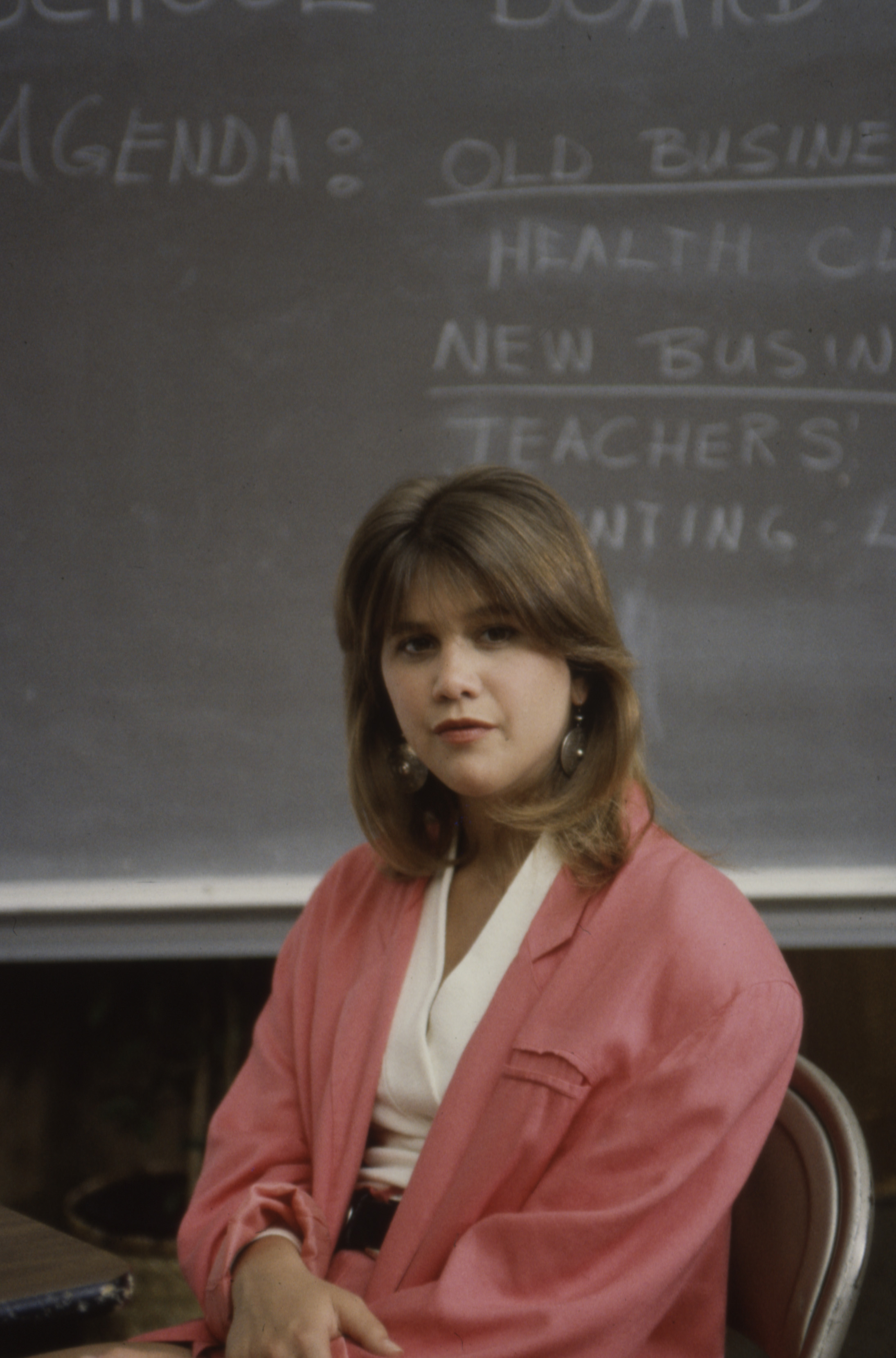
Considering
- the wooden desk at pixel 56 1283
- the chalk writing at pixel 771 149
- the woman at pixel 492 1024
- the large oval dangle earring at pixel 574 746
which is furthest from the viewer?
the chalk writing at pixel 771 149

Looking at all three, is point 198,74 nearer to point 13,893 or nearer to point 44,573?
point 44,573

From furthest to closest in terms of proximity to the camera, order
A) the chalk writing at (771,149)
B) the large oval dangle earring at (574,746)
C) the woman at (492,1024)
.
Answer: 1. the chalk writing at (771,149)
2. the large oval dangle earring at (574,746)
3. the woman at (492,1024)

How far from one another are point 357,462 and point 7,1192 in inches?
66.7

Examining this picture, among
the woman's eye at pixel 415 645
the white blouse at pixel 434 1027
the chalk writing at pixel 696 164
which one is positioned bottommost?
the white blouse at pixel 434 1027

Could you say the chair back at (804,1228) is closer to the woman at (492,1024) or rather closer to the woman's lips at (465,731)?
the woman at (492,1024)

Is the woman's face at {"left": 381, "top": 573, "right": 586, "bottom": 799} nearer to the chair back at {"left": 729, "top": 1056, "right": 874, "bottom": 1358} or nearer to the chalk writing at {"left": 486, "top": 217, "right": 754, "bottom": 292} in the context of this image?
the chair back at {"left": 729, "top": 1056, "right": 874, "bottom": 1358}

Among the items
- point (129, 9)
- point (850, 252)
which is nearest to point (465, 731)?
point (850, 252)

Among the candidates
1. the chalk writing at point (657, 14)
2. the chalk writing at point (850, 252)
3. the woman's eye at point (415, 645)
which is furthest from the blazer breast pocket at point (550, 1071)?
the chalk writing at point (657, 14)

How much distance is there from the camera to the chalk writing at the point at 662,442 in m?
1.59

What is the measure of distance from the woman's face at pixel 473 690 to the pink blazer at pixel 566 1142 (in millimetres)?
134

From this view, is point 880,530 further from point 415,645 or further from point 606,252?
point 415,645

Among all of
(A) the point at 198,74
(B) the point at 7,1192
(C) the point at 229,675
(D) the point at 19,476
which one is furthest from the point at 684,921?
(B) the point at 7,1192

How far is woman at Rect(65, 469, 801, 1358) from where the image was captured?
2.97 feet

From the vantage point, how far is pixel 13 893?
5.53 ft
